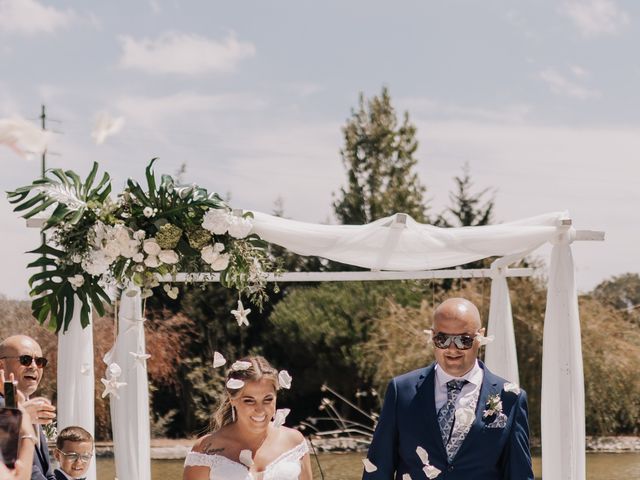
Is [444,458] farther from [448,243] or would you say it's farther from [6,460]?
[448,243]

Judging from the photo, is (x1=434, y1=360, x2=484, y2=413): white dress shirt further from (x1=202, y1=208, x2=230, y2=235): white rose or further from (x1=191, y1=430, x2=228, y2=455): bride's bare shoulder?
(x1=202, y1=208, x2=230, y2=235): white rose

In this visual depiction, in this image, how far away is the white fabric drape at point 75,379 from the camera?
Result: 7.38 meters

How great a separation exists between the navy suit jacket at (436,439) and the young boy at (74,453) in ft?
5.87

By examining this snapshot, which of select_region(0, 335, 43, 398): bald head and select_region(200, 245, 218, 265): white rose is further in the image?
select_region(200, 245, 218, 265): white rose

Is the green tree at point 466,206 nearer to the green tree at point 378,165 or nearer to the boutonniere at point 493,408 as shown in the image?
the green tree at point 378,165

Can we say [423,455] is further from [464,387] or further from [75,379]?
[75,379]

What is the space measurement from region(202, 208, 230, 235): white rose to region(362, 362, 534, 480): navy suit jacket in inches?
81.6

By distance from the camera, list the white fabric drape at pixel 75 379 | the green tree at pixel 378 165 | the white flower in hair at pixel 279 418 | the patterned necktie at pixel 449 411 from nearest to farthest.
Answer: the patterned necktie at pixel 449 411 < the white flower in hair at pixel 279 418 < the white fabric drape at pixel 75 379 < the green tree at pixel 378 165

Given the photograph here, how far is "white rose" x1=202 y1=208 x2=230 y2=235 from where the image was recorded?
621 cm

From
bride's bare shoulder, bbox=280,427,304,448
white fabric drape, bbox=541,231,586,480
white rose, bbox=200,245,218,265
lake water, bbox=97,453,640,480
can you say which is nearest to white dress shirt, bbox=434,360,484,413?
bride's bare shoulder, bbox=280,427,304,448

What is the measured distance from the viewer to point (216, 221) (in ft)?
20.4

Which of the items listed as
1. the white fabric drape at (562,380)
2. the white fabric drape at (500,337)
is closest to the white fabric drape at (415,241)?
the white fabric drape at (562,380)

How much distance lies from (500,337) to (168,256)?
477 cm

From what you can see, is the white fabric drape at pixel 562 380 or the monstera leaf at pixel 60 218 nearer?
the monstera leaf at pixel 60 218
